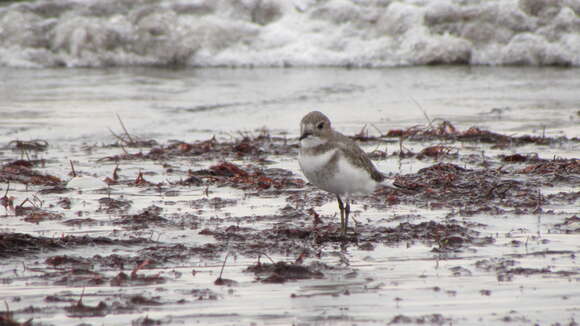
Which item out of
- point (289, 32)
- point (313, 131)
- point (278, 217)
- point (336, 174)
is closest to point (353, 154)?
point (336, 174)

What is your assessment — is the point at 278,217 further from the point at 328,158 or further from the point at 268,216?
the point at 328,158

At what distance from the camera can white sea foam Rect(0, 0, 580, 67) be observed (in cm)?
1581

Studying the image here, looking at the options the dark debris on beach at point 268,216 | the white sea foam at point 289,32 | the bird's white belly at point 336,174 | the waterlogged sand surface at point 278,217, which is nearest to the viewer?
the waterlogged sand surface at point 278,217

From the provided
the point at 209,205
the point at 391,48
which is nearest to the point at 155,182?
the point at 209,205

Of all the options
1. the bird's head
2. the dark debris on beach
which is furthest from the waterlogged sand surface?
the bird's head

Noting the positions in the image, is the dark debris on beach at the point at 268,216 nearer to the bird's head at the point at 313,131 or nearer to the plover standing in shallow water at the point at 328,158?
the plover standing in shallow water at the point at 328,158

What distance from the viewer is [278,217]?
5898 mm

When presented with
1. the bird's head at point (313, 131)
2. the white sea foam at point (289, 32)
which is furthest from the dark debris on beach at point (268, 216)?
the white sea foam at point (289, 32)

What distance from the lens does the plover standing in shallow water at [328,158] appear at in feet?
17.0

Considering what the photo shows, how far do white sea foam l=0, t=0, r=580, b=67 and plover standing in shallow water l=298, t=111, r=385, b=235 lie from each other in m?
10.8

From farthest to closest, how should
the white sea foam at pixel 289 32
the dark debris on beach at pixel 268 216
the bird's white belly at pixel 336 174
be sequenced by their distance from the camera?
the white sea foam at pixel 289 32 → the bird's white belly at pixel 336 174 → the dark debris on beach at pixel 268 216

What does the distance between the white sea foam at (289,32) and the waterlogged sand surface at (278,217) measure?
4.10 metres

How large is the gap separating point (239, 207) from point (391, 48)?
10595 mm

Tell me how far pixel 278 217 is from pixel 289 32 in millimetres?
11724
